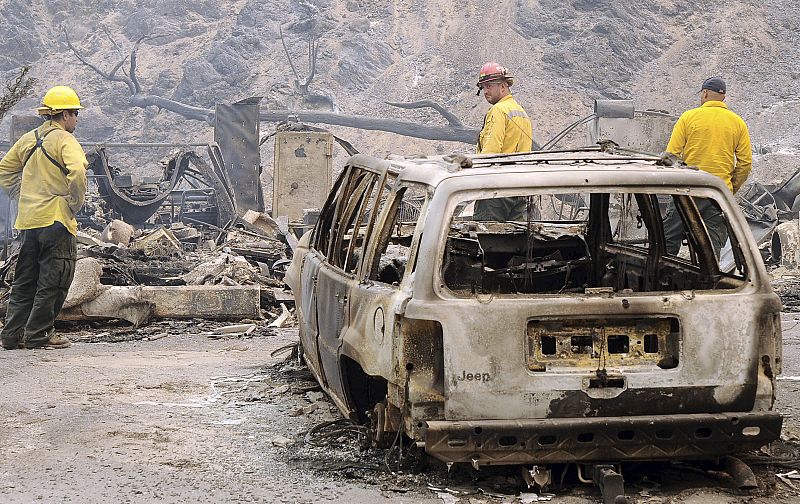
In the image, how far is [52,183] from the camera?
9.45m

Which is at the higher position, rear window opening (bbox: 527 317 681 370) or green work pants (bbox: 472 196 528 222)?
green work pants (bbox: 472 196 528 222)

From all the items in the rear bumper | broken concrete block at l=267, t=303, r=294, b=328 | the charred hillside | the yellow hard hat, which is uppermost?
the charred hillside

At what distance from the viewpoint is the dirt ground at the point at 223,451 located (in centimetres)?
512

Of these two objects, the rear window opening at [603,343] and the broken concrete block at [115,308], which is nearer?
the rear window opening at [603,343]

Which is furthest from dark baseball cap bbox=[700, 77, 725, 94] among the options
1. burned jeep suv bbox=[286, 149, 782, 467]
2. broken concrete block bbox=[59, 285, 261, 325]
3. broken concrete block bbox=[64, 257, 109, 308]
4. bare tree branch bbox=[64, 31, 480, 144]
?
bare tree branch bbox=[64, 31, 480, 144]

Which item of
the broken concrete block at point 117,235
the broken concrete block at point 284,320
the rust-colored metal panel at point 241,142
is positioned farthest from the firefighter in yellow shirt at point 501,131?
the rust-colored metal panel at point 241,142

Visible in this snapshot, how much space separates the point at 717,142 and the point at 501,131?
1.74 meters

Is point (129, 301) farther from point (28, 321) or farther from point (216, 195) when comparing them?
point (216, 195)

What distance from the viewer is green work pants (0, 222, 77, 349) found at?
9445 mm

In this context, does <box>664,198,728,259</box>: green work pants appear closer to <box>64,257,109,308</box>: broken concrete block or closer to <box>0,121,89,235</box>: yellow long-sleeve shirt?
<box>0,121,89,235</box>: yellow long-sleeve shirt

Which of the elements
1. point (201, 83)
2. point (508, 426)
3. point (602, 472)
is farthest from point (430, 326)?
point (201, 83)

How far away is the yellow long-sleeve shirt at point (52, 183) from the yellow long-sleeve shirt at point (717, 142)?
16.2 feet

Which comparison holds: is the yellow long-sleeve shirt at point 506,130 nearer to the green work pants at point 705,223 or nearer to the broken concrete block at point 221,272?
the green work pants at point 705,223

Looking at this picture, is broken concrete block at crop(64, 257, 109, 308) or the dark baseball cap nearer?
the dark baseball cap
